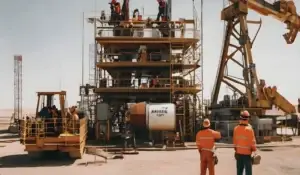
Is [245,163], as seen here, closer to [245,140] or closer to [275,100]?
[245,140]

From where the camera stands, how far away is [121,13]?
3141cm

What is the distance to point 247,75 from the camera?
2884 centimetres

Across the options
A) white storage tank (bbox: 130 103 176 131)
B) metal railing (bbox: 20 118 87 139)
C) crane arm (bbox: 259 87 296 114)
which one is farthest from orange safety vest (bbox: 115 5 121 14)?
metal railing (bbox: 20 118 87 139)

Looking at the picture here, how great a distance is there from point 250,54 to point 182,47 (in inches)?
203

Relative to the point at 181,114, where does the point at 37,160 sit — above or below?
below

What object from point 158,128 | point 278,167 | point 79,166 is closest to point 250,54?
point 158,128

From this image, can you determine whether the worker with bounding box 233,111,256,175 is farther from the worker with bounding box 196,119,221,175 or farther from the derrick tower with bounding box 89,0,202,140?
the derrick tower with bounding box 89,0,202,140

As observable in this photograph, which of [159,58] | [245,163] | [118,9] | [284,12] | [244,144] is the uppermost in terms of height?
[118,9]

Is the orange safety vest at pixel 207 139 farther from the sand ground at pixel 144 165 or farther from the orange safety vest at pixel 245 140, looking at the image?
the sand ground at pixel 144 165

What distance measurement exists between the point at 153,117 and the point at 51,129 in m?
7.96

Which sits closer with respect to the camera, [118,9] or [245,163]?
[245,163]

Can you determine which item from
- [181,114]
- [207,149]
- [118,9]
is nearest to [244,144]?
[207,149]

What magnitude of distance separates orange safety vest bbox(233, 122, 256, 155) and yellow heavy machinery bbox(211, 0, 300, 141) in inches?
675

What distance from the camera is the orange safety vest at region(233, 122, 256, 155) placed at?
32.0 ft
